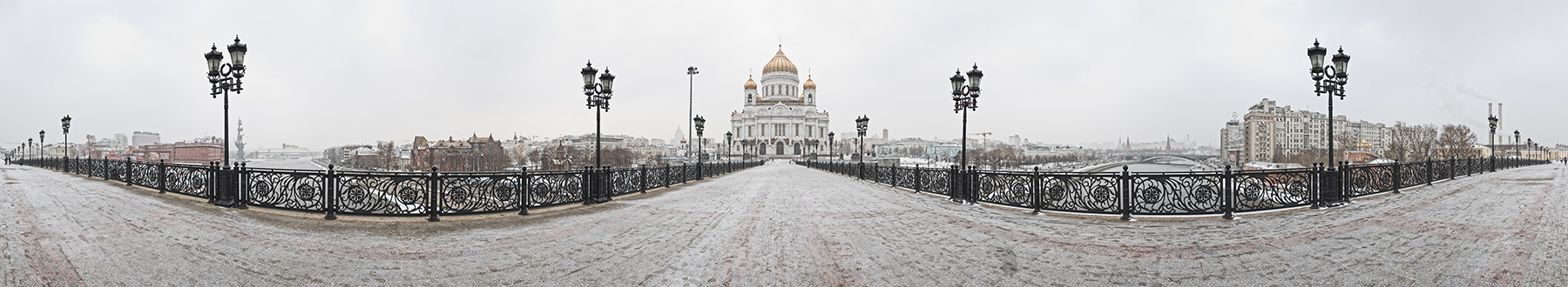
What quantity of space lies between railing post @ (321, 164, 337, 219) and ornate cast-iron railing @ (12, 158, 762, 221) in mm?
11

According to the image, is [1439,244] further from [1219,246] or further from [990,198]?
[990,198]

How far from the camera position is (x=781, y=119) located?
84812mm

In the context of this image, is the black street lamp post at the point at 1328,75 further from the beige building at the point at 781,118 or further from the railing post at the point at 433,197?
the beige building at the point at 781,118

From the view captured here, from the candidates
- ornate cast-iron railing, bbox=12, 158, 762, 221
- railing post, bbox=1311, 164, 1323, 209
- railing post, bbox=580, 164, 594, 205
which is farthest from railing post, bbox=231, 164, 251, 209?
railing post, bbox=1311, 164, 1323, 209

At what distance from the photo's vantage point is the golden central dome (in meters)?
87.9

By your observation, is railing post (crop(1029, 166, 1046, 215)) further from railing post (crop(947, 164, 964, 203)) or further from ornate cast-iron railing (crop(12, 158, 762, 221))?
ornate cast-iron railing (crop(12, 158, 762, 221))

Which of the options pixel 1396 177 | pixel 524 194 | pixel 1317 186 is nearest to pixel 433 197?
pixel 524 194

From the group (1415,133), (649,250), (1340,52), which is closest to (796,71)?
(1415,133)

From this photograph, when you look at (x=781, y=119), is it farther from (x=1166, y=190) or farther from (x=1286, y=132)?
(x=1286, y=132)

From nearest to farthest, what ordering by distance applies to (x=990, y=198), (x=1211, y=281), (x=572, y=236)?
(x=1211, y=281)
(x=572, y=236)
(x=990, y=198)

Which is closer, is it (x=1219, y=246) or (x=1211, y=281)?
(x=1211, y=281)

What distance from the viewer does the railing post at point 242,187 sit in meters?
8.52

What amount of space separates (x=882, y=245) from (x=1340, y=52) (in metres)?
10.7

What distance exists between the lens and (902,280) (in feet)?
14.5
